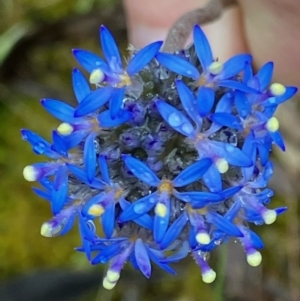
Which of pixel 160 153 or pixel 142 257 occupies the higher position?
pixel 160 153

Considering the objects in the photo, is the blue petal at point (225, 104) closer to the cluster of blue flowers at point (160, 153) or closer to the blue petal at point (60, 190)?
the cluster of blue flowers at point (160, 153)

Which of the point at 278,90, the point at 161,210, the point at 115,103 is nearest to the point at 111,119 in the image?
the point at 115,103

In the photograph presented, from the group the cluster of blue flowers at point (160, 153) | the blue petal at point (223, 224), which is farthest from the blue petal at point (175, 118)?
the blue petal at point (223, 224)

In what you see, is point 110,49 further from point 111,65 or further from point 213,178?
point 213,178

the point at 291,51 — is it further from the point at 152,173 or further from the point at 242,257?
the point at 152,173

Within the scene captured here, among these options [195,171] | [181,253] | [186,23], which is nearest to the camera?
[195,171]

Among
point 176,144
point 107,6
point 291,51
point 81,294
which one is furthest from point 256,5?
point 81,294
